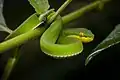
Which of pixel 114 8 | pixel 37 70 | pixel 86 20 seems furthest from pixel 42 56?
pixel 114 8

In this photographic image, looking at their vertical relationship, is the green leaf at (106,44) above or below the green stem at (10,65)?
below

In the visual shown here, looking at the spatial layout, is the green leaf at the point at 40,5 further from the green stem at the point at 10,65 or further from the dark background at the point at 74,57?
the dark background at the point at 74,57

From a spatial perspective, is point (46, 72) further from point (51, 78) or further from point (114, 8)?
point (114, 8)

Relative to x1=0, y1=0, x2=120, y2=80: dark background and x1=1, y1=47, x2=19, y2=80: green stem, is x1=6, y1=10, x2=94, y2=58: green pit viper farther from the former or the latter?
x1=0, y1=0, x2=120, y2=80: dark background

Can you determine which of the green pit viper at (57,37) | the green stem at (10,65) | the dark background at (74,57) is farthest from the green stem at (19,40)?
the dark background at (74,57)

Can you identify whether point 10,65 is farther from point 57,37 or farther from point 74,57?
point 74,57

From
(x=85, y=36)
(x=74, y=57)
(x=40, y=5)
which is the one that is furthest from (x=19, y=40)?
(x=74, y=57)
